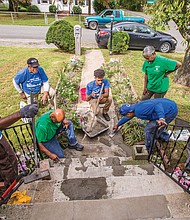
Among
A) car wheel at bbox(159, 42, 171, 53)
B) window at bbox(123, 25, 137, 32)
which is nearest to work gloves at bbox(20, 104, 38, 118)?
window at bbox(123, 25, 137, 32)

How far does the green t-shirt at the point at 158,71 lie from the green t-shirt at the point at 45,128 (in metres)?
2.48

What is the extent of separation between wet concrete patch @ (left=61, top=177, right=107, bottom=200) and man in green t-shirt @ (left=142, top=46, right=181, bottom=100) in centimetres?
275

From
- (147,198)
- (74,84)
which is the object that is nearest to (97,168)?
(147,198)

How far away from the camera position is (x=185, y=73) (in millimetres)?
7301

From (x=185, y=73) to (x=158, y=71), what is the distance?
127 inches

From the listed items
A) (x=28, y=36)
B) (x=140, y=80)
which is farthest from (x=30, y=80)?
(x=28, y=36)

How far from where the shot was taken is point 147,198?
256 cm

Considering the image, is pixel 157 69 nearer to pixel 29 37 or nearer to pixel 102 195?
pixel 102 195

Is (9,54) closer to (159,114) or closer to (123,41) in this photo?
(123,41)

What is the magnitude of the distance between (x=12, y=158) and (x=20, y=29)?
605 inches

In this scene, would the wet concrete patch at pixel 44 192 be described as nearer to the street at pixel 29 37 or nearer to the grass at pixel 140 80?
the grass at pixel 140 80

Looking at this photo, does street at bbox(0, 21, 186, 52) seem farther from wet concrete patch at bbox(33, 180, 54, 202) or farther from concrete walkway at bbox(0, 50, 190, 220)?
wet concrete patch at bbox(33, 180, 54, 202)

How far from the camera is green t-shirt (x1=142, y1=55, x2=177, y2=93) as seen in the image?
459cm

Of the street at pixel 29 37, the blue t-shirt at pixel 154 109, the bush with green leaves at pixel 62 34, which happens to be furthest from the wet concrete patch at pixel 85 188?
the street at pixel 29 37
